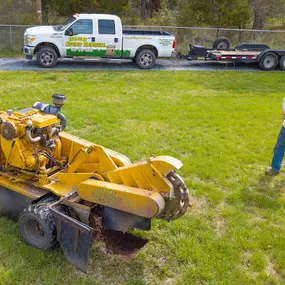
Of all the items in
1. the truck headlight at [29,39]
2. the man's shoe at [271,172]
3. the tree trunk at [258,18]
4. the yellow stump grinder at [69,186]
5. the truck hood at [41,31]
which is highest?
the tree trunk at [258,18]

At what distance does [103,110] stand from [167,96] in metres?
2.39

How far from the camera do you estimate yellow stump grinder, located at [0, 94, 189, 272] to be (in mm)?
3990

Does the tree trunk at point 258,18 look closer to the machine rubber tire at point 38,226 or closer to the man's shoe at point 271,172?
the man's shoe at point 271,172

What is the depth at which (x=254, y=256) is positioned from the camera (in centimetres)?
463

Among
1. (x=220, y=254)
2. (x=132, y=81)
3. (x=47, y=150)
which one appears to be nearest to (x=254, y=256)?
(x=220, y=254)

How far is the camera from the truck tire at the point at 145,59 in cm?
1524

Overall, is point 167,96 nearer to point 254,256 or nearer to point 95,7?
point 254,256

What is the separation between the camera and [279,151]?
21.9 feet

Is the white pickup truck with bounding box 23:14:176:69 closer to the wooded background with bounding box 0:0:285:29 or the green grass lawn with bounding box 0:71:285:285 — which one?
the green grass lawn with bounding box 0:71:285:285

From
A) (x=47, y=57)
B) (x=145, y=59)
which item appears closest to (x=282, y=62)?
(x=145, y=59)

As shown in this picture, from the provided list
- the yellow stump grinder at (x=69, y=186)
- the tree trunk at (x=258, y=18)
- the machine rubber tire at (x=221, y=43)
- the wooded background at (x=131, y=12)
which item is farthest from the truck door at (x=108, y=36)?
the tree trunk at (x=258, y=18)

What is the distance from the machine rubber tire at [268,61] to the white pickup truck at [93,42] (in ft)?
12.2

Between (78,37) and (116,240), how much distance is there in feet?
36.9

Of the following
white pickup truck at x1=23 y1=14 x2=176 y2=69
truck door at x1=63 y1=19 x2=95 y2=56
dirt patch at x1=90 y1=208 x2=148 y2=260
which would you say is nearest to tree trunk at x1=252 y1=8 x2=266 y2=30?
white pickup truck at x1=23 y1=14 x2=176 y2=69
